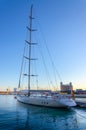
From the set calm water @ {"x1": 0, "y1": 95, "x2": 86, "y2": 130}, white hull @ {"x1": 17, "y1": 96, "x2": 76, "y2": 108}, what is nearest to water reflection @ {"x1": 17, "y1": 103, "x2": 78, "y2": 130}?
calm water @ {"x1": 0, "y1": 95, "x2": 86, "y2": 130}

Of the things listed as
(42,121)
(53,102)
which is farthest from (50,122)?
(53,102)

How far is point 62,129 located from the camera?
1942cm

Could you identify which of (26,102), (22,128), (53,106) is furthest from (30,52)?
(22,128)

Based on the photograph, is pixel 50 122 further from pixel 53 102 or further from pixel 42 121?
pixel 53 102

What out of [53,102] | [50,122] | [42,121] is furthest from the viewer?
[53,102]

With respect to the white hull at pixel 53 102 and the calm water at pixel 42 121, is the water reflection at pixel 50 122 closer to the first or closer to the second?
the calm water at pixel 42 121

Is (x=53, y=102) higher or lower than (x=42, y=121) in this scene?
higher

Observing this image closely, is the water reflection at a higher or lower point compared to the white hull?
lower

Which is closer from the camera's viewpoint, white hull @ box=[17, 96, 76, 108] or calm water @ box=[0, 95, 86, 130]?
calm water @ box=[0, 95, 86, 130]

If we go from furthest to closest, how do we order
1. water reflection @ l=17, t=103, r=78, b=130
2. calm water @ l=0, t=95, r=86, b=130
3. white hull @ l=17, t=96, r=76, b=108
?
white hull @ l=17, t=96, r=76, b=108 < water reflection @ l=17, t=103, r=78, b=130 < calm water @ l=0, t=95, r=86, b=130

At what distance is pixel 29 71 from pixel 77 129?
37.2m

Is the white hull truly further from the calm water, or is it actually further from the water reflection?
the water reflection

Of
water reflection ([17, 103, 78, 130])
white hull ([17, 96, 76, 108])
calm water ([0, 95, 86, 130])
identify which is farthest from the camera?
white hull ([17, 96, 76, 108])

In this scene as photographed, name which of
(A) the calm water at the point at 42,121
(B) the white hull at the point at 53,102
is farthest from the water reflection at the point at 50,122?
(B) the white hull at the point at 53,102
